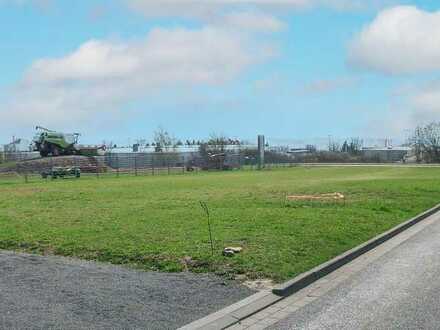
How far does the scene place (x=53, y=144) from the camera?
65.4 metres

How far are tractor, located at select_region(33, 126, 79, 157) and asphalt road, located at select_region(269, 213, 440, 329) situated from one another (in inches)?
2282

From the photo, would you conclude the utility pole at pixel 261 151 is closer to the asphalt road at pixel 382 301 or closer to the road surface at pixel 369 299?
the road surface at pixel 369 299

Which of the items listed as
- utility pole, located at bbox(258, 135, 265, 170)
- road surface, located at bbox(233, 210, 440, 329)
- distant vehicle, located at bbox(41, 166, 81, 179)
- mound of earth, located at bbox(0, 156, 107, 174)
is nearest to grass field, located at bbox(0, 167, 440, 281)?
road surface, located at bbox(233, 210, 440, 329)

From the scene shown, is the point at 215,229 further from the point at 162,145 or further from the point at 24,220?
the point at 162,145

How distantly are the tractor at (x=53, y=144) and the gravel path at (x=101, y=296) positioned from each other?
57203mm

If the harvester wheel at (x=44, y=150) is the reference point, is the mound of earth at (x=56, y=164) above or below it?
below

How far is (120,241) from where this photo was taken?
38.2ft

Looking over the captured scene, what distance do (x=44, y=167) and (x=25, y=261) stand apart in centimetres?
5006

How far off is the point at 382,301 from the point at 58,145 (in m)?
61.1

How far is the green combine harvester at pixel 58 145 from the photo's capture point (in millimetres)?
65125

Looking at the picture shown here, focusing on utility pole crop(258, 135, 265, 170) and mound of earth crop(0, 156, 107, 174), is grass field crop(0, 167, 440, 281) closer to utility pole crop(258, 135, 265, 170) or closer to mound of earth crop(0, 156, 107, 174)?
mound of earth crop(0, 156, 107, 174)

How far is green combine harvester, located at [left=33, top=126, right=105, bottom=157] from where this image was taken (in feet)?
214

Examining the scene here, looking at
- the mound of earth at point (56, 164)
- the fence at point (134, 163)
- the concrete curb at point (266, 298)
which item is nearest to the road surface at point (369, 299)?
the concrete curb at point (266, 298)

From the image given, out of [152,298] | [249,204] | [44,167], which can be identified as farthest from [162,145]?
[152,298]
